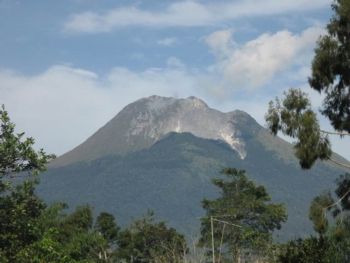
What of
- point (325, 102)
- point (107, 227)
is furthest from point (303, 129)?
point (107, 227)

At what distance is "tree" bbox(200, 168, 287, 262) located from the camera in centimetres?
7212

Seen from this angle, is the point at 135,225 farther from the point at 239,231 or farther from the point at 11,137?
the point at 11,137

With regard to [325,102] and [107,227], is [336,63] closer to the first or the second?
[325,102]

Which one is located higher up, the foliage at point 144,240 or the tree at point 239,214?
the tree at point 239,214

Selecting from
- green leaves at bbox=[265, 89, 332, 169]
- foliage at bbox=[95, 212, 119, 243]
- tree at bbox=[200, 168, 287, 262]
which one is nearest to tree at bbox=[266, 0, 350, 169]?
green leaves at bbox=[265, 89, 332, 169]

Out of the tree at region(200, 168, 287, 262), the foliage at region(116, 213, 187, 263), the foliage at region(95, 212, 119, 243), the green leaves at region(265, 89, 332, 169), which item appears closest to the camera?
the green leaves at region(265, 89, 332, 169)

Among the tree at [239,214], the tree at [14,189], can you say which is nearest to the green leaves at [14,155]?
the tree at [14,189]

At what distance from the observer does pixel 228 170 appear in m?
76.8

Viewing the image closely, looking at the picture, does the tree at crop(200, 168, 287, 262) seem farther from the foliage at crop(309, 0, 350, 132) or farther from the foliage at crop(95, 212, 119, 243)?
the foliage at crop(309, 0, 350, 132)

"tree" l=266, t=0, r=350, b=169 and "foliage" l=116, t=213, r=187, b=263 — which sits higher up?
"tree" l=266, t=0, r=350, b=169

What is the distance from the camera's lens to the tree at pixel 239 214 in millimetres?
72125

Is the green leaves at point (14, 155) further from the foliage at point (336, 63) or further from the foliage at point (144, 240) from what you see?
the foliage at point (144, 240)

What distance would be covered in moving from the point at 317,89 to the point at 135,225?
60419mm

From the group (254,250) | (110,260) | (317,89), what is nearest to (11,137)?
(317,89)
